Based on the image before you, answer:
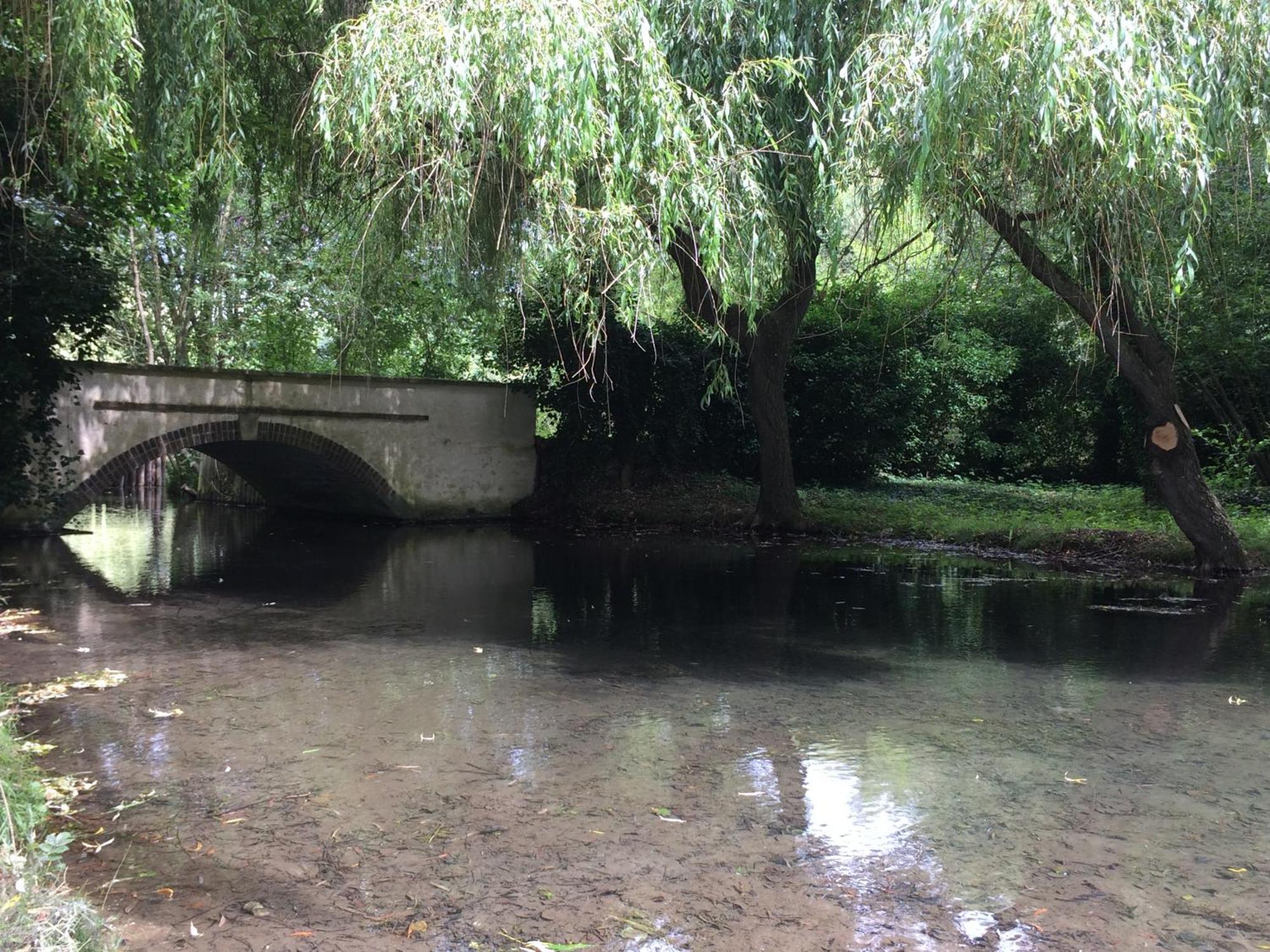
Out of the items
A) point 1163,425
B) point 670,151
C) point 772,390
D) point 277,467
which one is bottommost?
point 277,467

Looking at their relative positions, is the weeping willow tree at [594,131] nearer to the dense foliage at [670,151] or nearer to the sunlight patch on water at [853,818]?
the dense foliage at [670,151]

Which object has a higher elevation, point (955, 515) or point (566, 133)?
point (566, 133)

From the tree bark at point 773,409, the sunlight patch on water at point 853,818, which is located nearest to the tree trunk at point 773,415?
the tree bark at point 773,409

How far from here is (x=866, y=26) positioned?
7375 mm

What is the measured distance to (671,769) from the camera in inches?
169

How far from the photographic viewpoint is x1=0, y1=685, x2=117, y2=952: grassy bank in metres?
2.27

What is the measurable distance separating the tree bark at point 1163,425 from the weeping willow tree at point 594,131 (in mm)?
2399

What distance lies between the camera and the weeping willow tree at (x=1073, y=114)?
566cm

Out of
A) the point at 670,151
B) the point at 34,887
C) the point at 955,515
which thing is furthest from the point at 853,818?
the point at 955,515

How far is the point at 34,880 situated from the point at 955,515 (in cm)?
1265

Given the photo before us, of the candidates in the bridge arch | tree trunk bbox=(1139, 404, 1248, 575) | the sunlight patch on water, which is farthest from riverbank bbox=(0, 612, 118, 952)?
the bridge arch

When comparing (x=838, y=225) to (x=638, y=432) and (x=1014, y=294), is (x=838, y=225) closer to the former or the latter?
(x=638, y=432)

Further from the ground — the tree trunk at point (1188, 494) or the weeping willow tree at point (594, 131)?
the weeping willow tree at point (594, 131)

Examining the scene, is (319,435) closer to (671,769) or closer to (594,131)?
(594,131)
